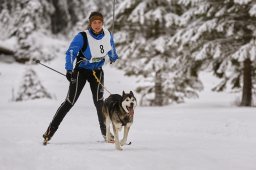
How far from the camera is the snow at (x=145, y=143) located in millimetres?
6055

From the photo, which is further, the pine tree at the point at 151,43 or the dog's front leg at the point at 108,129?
the pine tree at the point at 151,43

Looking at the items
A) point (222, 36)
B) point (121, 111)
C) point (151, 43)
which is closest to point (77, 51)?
point (121, 111)

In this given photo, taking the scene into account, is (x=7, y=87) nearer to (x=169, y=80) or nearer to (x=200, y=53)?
(x=169, y=80)

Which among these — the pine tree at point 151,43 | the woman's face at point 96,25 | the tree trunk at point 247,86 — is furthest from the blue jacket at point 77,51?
the pine tree at point 151,43

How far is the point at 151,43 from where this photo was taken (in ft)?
62.7

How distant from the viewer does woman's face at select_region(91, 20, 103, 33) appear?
7.67m

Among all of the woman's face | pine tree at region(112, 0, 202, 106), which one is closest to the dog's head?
the woman's face

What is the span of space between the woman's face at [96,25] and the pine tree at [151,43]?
10.7 m

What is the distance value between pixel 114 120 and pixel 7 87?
23678 millimetres

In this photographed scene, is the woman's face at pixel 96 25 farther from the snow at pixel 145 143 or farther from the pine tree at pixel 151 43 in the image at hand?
the pine tree at pixel 151 43

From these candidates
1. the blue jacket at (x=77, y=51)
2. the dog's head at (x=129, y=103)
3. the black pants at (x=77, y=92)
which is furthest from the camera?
the black pants at (x=77, y=92)

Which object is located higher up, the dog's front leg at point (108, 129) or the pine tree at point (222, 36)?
the pine tree at point (222, 36)

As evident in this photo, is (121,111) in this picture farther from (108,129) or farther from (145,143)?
(145,143)

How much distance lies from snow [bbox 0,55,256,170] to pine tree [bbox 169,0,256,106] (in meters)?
2.11
